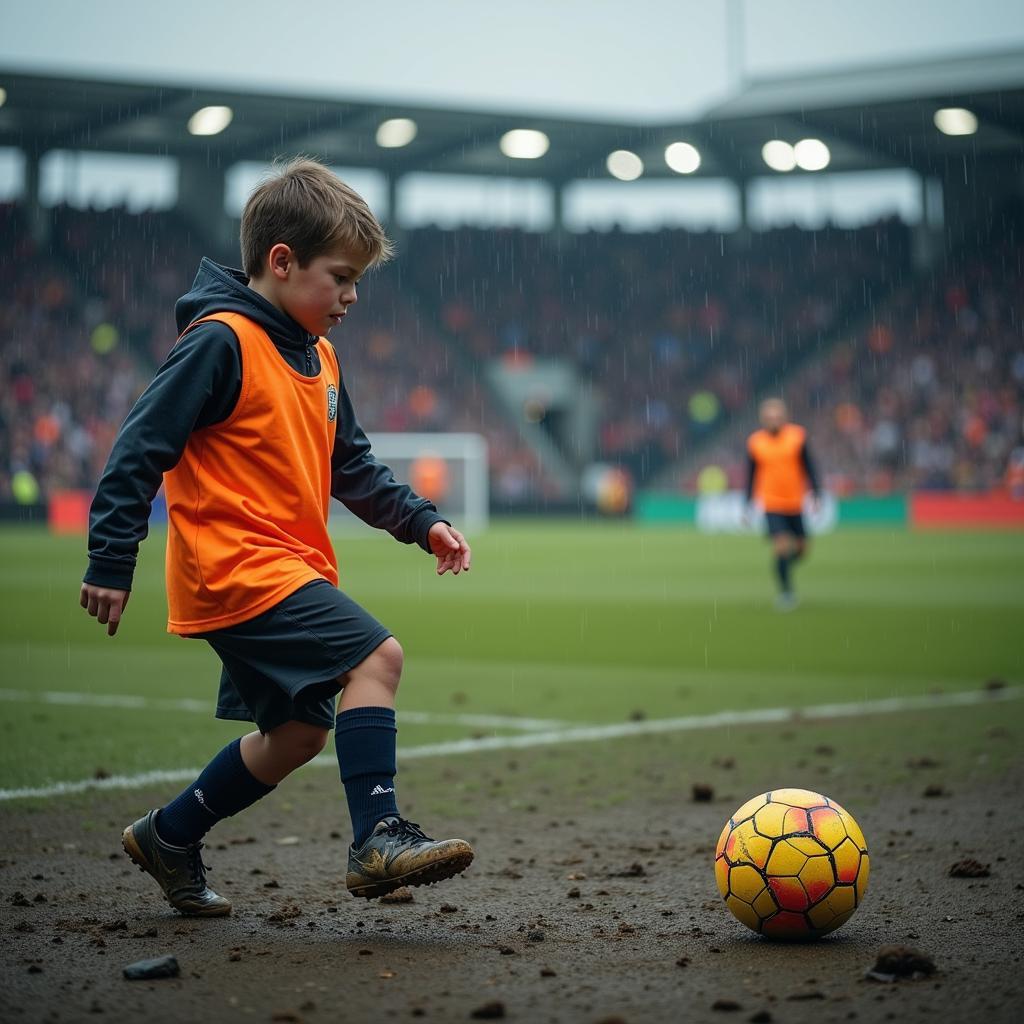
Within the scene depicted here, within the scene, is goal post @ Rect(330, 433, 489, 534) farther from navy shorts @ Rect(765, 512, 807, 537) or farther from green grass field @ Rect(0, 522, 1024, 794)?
navy shorts @ Rect(765, 512, 807, 537)

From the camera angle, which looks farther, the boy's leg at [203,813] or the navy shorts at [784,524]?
the navy shorts at [784,524]

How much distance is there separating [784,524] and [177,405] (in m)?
13.2

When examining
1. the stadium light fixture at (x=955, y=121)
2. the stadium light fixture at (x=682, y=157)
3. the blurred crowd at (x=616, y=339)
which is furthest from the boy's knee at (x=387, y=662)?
the stadium light fixture at (x=682, y=157)

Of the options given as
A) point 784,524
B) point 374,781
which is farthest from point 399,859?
point 784,524

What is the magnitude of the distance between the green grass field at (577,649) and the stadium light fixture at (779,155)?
22983 millimetres

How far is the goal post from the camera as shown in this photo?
127 feet

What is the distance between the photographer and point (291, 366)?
3.88 m

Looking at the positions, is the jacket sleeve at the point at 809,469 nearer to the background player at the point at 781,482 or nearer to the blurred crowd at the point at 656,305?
the background player at the point at 781,482

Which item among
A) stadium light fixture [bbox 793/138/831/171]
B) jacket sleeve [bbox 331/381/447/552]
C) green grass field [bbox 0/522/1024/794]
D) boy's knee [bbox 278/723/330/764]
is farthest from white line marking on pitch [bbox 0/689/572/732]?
stadium light fixture [bbox 793/138/831/171]

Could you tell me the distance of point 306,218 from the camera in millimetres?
3787

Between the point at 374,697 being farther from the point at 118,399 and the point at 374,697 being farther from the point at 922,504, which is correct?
the point at 118,399

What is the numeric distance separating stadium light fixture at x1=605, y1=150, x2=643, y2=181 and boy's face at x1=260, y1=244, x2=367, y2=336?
4339cm

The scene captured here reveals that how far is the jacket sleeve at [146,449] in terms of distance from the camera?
142 inches

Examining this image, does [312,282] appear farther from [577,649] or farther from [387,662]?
[577,649]
